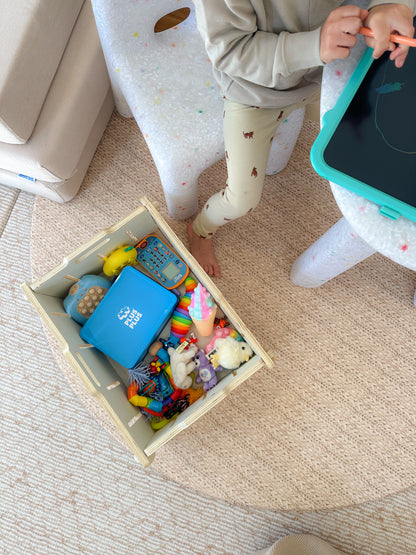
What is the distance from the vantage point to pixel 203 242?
3.59ft

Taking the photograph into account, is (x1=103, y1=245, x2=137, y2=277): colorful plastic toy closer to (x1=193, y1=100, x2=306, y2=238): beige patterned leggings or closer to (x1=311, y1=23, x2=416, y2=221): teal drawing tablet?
(x1=193, y1=100, x2=306, y2=238): beige patterned leggings

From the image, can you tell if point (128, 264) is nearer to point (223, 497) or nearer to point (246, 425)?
point (246, 425)

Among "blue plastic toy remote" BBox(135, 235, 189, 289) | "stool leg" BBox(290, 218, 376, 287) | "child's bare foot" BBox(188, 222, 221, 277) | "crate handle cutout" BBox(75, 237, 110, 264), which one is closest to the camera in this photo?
"stool leg" BBox(290, 218, 376, 287)

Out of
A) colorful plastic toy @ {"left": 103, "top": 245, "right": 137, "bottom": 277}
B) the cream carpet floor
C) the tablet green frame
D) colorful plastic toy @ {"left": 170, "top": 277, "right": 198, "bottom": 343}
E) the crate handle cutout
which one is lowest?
the cream carpet floor

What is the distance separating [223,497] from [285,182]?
871 mm

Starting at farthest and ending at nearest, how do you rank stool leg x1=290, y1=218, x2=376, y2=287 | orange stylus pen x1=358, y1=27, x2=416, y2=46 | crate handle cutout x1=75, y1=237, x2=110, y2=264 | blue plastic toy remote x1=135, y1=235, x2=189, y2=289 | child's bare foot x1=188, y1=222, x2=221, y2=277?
child's bare foot x1=188, y1=222, x2=221, y2=277, blue plastic toy remote x1=135, y1=235, x2=189, y2=289, crate handle cutout x1=75, y1=237, x2=110, y2=264, stool leg x1=290, y1=218, x2=376, y2=287, orange stylus pen x1=358, y1=27, x2=416, y2=46

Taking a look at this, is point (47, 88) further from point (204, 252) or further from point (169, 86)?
point (204, 252)

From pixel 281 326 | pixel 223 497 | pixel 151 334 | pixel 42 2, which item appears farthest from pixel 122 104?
pixel 223 497

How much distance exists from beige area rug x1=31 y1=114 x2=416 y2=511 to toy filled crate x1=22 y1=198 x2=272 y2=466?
0.17 metres

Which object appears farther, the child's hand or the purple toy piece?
the purple toy piece

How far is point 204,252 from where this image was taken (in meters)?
1.10

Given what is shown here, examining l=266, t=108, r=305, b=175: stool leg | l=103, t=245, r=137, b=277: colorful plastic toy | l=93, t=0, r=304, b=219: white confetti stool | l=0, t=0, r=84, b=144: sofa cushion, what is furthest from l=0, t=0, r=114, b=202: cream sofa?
l=266, t=108, r=305, b=175: stool leg

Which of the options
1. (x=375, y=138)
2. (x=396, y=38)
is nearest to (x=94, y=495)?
Answer: (x=375, y=138)

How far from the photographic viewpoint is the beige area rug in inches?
42.0
